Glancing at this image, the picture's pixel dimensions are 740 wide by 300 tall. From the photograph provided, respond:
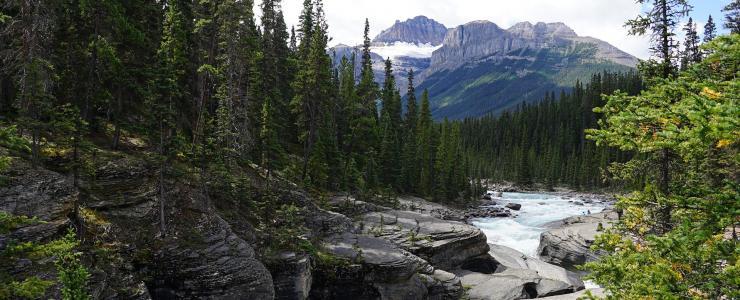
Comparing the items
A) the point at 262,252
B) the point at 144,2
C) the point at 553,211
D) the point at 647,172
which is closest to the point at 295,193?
the point at 262,252

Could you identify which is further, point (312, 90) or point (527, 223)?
point (527, 223)

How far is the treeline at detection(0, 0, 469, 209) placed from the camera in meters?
18.2

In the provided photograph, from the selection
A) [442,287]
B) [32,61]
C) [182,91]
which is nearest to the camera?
[32,61]

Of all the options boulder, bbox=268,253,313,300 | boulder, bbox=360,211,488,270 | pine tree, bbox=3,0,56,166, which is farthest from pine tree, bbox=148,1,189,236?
boulder, bbox=360,211,488,270

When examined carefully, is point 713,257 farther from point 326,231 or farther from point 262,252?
point 326,231

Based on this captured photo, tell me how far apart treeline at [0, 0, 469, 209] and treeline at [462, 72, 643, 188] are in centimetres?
6913

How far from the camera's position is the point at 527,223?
56219 mm

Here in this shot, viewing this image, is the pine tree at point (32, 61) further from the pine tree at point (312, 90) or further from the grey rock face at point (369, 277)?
the pine tree at point (312, 90)

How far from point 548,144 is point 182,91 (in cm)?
13134

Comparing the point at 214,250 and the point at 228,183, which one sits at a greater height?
the point at 228,183

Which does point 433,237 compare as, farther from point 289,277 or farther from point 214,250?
point 214,250

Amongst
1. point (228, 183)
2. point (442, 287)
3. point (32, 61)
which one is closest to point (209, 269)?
point (228, 183)

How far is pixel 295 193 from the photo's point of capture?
2997cm

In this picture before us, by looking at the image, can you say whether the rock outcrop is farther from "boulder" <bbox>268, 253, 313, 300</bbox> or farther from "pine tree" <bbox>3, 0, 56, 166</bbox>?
"pine tree" <bbox>3, 0, 56, 166</bbox>
